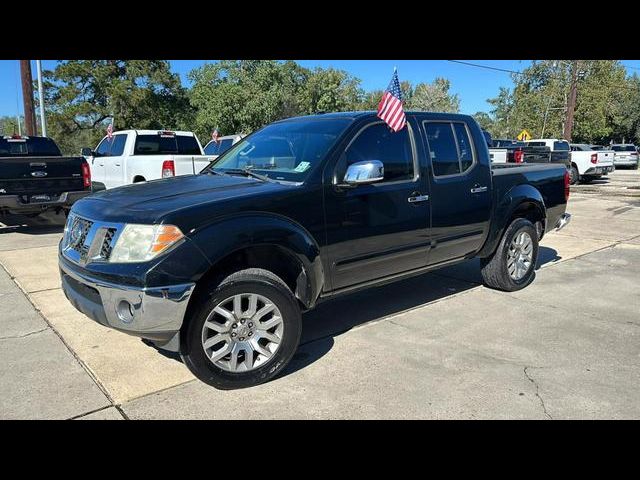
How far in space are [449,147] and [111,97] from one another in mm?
29845

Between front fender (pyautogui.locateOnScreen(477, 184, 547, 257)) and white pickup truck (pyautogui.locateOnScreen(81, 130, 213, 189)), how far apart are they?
6372 millimetres

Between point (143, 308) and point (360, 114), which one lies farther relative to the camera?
point (360, 114)

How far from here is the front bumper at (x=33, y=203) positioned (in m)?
8.71

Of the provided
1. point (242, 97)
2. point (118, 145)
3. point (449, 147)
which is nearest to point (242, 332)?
point (449, 147)

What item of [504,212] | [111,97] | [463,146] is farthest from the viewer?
[111,97]

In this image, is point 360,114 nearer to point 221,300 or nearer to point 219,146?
point 221,300

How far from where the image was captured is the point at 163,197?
3.56 m

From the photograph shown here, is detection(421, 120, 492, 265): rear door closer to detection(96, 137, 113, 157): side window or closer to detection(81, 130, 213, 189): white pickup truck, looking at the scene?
detection(81, 130, 213, 189): white pickup truck

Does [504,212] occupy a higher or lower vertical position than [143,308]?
higher

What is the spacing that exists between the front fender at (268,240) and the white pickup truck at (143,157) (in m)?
6.79

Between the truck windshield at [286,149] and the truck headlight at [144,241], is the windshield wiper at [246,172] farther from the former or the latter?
the truck headlight at [144,241]
